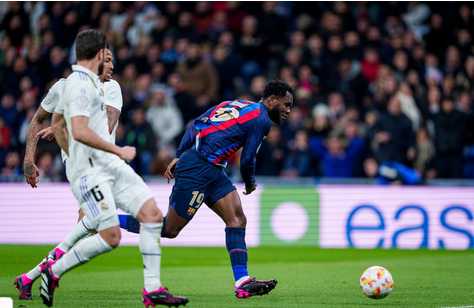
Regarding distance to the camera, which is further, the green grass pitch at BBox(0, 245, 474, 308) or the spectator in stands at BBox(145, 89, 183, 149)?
the spectator in stands at BBox(145, 89, 183, 149)

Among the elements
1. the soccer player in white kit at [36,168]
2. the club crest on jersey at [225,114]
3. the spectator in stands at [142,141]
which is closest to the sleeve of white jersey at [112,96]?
the soccer player in white kit at [36,168]

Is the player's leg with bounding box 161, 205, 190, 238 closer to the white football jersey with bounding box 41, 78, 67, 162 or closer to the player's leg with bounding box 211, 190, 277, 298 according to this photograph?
the player's leg with bounding box 211, 190, 277, 298

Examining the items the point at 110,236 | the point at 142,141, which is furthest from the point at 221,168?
the point at 142,141

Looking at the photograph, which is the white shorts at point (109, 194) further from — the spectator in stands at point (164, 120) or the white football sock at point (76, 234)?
the spectator in stands at point (164, 120)

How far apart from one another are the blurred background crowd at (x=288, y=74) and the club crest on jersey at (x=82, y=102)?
9.64 m

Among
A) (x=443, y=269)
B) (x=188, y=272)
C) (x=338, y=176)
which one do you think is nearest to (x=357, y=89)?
(x=338, y=176)

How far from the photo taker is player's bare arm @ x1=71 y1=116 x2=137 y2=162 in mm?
5516

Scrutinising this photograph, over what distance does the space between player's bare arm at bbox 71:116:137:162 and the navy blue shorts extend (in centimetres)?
180

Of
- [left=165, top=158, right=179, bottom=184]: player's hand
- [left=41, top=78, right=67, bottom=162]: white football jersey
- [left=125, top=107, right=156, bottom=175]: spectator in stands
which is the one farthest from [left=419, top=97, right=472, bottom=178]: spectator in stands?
[left=41, top=78, right=67, bottom=162]: white football jersey

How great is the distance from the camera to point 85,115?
5.60m

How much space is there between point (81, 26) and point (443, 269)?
41.2 ft

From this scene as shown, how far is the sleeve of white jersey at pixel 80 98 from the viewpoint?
18.3 ft

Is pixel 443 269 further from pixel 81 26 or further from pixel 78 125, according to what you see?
pixel 81 26

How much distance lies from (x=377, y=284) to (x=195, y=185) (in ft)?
6.84
